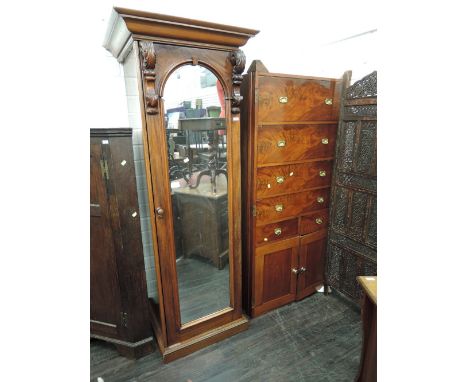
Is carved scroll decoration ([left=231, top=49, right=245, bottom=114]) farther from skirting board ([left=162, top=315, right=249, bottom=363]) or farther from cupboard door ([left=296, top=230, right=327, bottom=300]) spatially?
skirting board ([left=162, top=315, right=249, bottom=363])

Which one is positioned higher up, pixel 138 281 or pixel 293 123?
pixel 293 123

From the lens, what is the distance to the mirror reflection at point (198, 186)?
1.39 metres

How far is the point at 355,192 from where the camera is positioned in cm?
184

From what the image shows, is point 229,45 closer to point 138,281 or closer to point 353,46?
point 353,46

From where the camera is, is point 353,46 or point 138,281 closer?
point 138,281

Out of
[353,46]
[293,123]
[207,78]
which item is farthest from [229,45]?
[353,46]

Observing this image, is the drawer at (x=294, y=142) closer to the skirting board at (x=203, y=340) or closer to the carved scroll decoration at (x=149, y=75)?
the carved scroll decoration at (x=149, y=75)

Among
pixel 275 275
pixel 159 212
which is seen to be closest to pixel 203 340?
pixel 275 275

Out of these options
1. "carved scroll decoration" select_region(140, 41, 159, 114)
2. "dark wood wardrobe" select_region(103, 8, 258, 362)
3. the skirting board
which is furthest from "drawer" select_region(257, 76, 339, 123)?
the skirting board

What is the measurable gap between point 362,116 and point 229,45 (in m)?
0.94

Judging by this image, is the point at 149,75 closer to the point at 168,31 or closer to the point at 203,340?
the point at 168,31

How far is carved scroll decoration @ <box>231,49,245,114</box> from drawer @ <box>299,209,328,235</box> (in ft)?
3.22

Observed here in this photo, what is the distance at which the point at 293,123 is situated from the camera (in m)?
1.73
